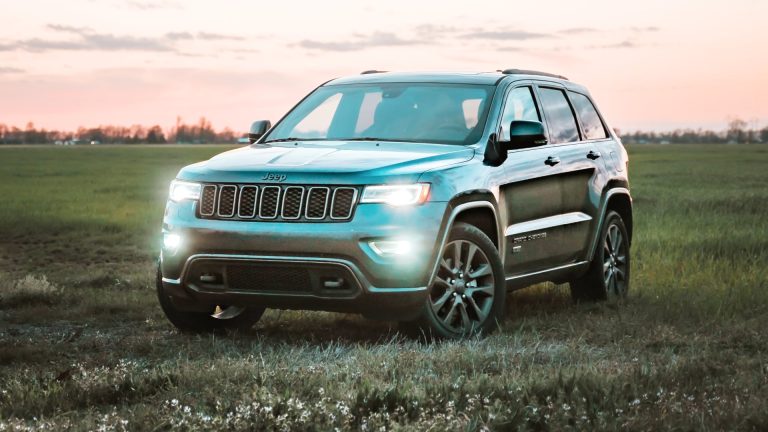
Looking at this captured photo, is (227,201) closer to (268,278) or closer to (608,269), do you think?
(268,278)

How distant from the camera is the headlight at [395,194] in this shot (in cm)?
779

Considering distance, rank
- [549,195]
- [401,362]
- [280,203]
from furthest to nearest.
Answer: [549,195]
[280,203]
[401,362]

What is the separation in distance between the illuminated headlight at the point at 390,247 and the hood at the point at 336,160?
0.43 metres

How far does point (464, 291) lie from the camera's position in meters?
8.49

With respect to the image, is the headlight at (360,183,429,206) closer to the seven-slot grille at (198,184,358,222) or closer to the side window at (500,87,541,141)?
the seven-slot grille at (198,184,358,222)

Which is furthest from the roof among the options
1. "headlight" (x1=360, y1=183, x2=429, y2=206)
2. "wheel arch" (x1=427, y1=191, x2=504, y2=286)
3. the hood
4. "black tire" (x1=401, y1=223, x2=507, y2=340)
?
"headlight" (x1=360, y1=183, x2=429, y2=206)

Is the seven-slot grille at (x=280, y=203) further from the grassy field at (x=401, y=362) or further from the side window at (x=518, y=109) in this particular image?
the side window at (x=518, y=109)

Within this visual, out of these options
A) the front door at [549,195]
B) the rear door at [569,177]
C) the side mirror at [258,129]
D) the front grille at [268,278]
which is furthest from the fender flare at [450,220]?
the side mirror at [258,129]

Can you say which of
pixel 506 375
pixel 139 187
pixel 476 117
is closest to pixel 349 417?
pixel 506 375

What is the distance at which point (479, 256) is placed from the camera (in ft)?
28.1

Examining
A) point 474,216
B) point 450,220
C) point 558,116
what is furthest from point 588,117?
point 450,220

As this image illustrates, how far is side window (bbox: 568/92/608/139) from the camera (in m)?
10.7

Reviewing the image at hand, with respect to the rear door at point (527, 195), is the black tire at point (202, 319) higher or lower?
lower

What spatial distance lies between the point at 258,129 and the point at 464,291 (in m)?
2.37
